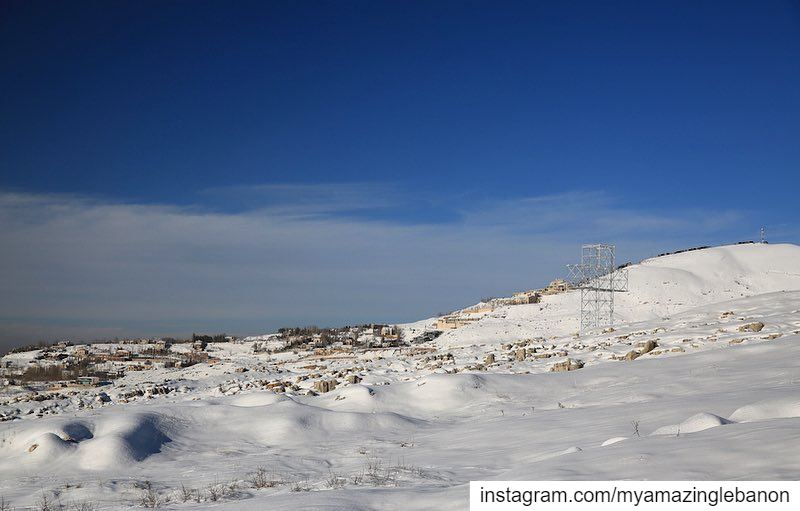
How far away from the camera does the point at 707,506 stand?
4148mm

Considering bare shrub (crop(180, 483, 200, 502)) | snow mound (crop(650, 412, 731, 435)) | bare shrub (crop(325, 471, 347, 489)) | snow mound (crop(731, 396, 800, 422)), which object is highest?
snow mound (crop(731, 396, 800, 422))

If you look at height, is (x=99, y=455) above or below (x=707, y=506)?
below

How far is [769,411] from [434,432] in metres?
5.30

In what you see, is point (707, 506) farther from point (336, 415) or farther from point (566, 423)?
point (336, 415)

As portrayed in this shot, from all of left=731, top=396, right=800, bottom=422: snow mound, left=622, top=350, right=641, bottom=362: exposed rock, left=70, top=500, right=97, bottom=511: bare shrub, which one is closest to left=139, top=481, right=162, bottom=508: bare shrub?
left=70, top=500, right=97, bottom=511: bare shrub

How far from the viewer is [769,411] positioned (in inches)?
279

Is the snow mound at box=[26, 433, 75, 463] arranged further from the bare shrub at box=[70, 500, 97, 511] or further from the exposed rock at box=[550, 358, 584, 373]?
the exposed rock at box=[550, 358, 584, 373]

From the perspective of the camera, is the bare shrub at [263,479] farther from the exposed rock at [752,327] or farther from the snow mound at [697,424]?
the exposed rock at [752,327]

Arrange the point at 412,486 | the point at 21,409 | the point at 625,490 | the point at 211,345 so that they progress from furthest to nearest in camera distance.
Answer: the point at 211,345 → the point at 21,409 → the point at 412,486 → the point at 625,490

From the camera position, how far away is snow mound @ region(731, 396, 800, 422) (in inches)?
274

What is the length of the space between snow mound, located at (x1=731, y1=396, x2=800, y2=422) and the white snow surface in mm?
27

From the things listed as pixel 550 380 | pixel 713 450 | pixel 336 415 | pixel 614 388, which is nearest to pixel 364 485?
pixel 713 450

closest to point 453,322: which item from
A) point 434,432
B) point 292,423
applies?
point 434,432

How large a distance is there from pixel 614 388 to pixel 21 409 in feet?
47.1
